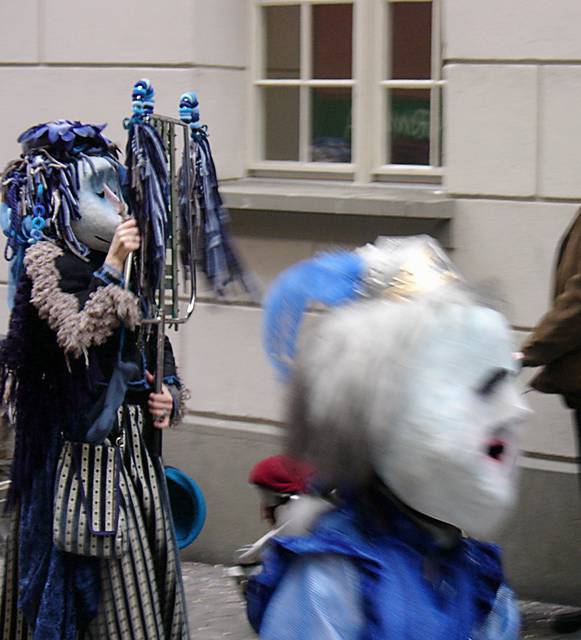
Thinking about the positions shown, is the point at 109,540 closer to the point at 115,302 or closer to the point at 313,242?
the point at 115,302

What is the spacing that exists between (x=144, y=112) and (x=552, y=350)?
Result: 1594mm

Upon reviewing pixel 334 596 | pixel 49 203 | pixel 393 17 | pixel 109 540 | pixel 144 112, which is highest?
pixel 393 17

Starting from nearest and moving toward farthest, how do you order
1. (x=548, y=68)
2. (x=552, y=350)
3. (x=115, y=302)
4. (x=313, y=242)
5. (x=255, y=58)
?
(x=115, y=302), (x=552, y=350), (x=548, y=68), (x=313, y=242), (x=255, y=58)

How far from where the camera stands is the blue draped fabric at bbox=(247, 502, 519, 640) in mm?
2164

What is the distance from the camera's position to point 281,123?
255 inches

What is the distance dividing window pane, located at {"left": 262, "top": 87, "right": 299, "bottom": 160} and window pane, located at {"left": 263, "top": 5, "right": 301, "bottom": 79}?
0.27ft

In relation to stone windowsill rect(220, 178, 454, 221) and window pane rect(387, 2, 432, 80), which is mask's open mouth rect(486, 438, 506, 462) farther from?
window pane rect(387, 2, 432, 80)

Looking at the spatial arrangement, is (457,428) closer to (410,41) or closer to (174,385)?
(174,385)

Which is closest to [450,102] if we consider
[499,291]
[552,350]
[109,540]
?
[552,350]

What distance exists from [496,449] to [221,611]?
351 cm

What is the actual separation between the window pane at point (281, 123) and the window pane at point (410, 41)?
0.53 meters

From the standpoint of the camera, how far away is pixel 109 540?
4.09 metres

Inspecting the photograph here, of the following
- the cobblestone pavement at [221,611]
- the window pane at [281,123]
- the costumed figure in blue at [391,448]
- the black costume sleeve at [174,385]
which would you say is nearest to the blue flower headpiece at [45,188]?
the black costume sleeve at [174,385]

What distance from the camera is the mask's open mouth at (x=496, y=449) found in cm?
227
